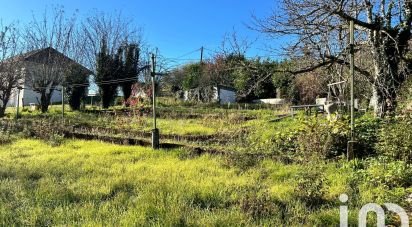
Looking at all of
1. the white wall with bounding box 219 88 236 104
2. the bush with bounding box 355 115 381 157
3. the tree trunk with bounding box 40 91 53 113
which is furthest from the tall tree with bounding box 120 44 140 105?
the bush with bounding box 355 115 381 157

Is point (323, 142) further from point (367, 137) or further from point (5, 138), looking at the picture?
point (5, 138)

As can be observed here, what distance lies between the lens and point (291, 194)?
4559mm

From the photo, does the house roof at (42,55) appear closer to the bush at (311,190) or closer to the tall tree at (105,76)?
the tall tree at (105,76)

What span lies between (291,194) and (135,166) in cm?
287

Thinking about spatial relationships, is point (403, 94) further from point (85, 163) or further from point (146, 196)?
point (85, 163)

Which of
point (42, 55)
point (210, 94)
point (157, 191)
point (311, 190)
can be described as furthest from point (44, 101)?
point (311, 190)

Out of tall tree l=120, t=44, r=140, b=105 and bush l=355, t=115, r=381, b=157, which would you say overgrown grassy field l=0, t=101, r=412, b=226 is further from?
tall tree l=120, t=44, r=140, b=105

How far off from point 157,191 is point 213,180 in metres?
1.02

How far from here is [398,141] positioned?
5980 millimetres

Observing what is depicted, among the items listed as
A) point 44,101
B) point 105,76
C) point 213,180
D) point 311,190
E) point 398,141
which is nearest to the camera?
point 311,190

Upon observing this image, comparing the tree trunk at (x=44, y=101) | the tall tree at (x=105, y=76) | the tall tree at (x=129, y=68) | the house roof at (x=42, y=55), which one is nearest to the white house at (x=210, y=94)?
the tall tree at (x=129, y=68)

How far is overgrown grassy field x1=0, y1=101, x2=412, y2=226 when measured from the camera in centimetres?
385

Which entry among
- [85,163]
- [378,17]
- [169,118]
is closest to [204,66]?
[169,118]

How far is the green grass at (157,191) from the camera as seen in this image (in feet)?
12.4
